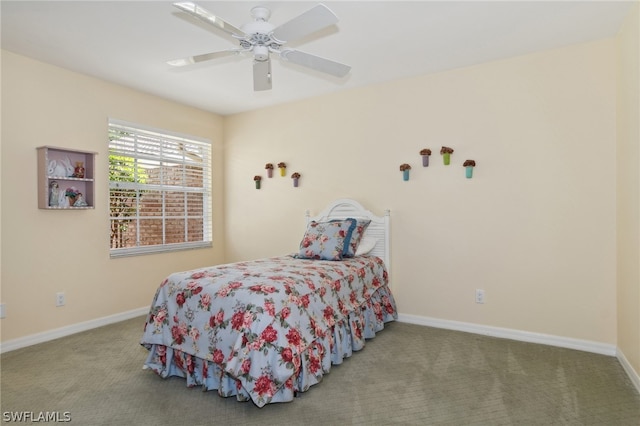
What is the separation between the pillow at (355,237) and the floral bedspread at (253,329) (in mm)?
554

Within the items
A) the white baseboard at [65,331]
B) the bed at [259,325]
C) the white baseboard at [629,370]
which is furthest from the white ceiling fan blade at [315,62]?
the white baseboard at [65,331]

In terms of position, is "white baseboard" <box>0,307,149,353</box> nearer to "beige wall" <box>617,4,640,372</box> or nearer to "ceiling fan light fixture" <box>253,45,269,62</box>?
"ceiling fan light fixture" <box>253,45,269,62</box>

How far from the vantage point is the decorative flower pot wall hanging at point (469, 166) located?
3.38 meters

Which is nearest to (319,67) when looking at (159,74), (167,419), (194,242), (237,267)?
(237,267)

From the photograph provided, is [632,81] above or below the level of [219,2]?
below

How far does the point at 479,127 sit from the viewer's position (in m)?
3.42

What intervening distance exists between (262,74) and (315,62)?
372 mm

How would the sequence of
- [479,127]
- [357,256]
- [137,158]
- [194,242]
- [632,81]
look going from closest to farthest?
[632,81], [479,127], [357,256], [137,158], [194,242]

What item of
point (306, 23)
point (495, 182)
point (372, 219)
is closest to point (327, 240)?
point (372, 219)

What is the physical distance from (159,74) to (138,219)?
1.55 meters

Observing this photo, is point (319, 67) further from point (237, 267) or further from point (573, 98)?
point (573, 98)

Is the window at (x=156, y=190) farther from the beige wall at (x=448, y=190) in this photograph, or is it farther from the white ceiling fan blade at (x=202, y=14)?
the white ceiling fan blade at (x=202, y=14)

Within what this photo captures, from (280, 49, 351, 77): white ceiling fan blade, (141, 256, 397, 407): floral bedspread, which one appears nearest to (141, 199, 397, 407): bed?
(141, 256, 397, 407): floral bedspread

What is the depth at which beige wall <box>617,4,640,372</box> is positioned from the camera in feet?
7.92
